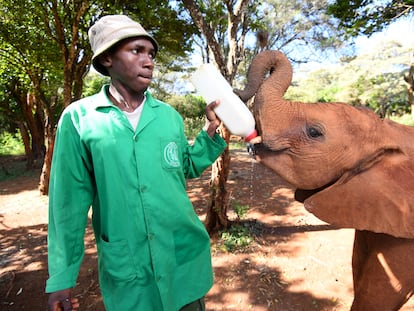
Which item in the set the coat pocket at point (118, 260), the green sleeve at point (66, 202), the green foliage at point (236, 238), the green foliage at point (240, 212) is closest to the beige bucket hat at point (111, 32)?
the green sleeve at point (66, 202)

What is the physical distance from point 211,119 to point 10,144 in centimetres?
1864

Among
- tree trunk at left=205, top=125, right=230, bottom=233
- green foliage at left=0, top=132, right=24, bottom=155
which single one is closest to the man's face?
tree trunk at left=205, top=125, right=230, bottom=233

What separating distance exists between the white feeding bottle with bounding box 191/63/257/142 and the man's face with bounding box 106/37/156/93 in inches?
10.8

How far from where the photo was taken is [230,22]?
12.5ft

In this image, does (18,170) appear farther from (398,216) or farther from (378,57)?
(378,57)

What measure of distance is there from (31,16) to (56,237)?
7369 mm

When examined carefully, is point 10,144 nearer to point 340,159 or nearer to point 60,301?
point 60,301

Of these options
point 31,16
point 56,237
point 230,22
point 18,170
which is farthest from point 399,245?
point 18,170

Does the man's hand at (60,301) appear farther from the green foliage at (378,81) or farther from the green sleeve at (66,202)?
the green foliage at (378,81)

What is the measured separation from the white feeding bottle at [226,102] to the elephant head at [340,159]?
0.19ft

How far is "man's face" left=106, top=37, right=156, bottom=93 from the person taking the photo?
1.43 metres

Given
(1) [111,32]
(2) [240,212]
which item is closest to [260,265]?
(2) [240,212]

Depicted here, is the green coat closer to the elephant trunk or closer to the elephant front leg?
the elephant trunk

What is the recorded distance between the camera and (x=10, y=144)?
16469 millimetres
